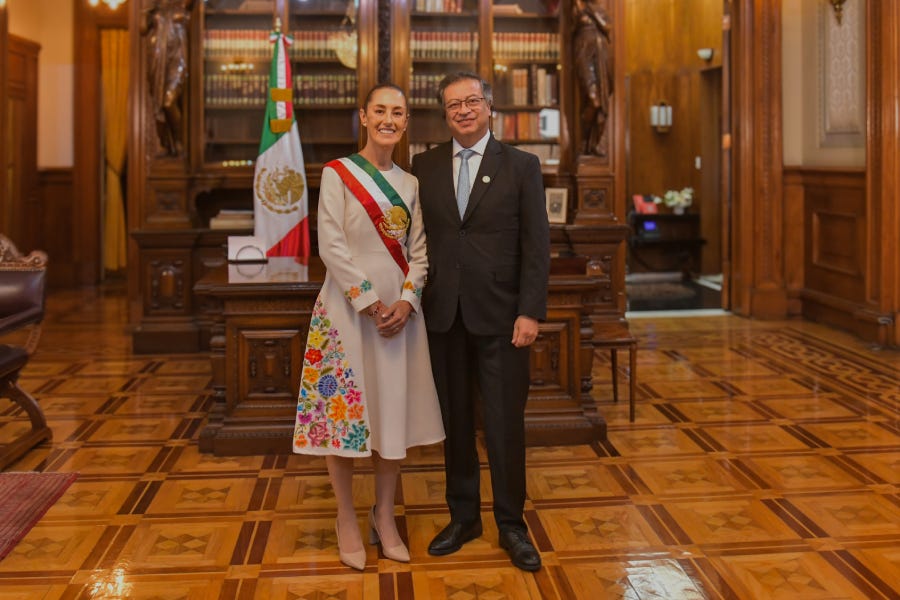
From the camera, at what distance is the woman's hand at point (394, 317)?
3.31m

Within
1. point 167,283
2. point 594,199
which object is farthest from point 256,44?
point 594,199

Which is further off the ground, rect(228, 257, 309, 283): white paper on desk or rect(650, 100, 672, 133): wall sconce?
rect(650, 100, 672, 133): wall sconce

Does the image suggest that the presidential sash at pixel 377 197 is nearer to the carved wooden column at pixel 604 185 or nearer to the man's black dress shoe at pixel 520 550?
the man's black dress shoe at pixel 520 550

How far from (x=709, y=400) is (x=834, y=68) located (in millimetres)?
3494

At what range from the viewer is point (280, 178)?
728 centimetres

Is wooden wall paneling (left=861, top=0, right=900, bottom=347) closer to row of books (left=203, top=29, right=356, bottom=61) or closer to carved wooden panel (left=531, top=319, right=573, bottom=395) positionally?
carved wooden panel (left=531, top=319, right=573, bottom=395)

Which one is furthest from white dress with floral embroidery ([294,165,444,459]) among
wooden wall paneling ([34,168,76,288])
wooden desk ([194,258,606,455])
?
wooden wall paneling ([34,168,76,288])

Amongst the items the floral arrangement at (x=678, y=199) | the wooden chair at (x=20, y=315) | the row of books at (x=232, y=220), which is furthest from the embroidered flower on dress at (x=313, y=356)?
the floral arrangement at (x=678, y=199)

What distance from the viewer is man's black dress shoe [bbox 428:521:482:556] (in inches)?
140

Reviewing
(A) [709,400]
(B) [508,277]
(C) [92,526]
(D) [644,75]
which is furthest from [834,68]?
(C) [92,526]

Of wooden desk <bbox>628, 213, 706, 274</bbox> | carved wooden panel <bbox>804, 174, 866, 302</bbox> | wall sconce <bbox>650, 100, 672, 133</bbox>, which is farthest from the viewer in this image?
wall sconce <bbox>650, 100, 672, 133</bbox>

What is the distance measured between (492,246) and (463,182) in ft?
0.76

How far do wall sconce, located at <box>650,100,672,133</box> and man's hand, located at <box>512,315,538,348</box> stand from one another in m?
9.54

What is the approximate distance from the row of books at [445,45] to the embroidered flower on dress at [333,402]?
5.01 m
